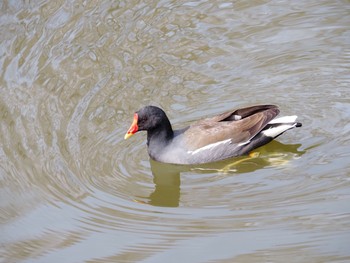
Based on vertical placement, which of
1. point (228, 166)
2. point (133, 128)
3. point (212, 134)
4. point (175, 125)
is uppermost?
point (133, 128)

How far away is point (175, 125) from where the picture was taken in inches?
315

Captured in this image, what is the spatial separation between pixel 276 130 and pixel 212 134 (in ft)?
1.99

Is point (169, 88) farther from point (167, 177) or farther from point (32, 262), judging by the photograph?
point (32, 262)

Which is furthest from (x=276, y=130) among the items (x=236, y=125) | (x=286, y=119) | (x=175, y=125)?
(x=175, y=125)

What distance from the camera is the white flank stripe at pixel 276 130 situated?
740 cm

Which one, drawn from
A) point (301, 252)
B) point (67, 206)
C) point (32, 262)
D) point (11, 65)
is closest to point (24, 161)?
point (67, 206)

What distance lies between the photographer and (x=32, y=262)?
19.8 feet

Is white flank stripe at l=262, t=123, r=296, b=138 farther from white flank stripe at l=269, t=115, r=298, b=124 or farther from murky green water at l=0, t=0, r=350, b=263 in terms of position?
murky green water at l=0, t=0, r=350, b=263

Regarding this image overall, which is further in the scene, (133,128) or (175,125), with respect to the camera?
(175,125)

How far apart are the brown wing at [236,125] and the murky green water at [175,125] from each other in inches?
9.9

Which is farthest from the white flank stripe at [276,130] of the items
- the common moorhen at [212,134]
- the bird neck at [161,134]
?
the bird neck at [161,134]

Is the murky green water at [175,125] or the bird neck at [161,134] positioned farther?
the bird neck at [161,134]

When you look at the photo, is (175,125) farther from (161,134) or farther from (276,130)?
(276,130)

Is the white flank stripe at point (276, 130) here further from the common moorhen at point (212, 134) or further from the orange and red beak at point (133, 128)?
the orange and red beak at point (133, 128)
